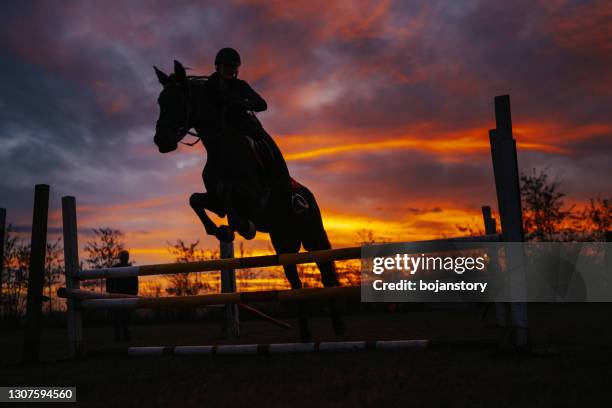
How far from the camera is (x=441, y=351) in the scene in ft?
17.2

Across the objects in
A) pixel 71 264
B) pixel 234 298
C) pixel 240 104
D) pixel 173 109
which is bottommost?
pixel 234 298

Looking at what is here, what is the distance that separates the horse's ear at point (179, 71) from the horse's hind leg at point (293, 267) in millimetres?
2084

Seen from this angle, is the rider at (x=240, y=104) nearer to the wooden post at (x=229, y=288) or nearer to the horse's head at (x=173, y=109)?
the horse's head at (x=173, y=109)

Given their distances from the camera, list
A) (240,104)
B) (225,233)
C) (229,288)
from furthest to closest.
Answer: (229,288), (240,104), (225,233)

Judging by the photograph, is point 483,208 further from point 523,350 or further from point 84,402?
point 84,402

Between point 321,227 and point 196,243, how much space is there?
30.5 feet

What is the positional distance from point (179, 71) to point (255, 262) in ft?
6.76

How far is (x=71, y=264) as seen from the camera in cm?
659

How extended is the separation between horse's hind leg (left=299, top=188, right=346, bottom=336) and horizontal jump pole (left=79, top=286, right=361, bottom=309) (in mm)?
2120

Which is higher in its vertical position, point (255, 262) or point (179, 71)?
point (179, 71)

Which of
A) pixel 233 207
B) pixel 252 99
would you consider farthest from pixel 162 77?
pixel 233 207

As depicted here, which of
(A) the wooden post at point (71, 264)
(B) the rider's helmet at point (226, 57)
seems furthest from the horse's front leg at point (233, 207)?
(A) the wooden post at point (71, 264)

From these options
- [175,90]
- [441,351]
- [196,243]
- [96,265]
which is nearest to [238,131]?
[175,90]

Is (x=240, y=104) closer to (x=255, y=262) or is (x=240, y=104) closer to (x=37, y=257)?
(x=255, y=262)
